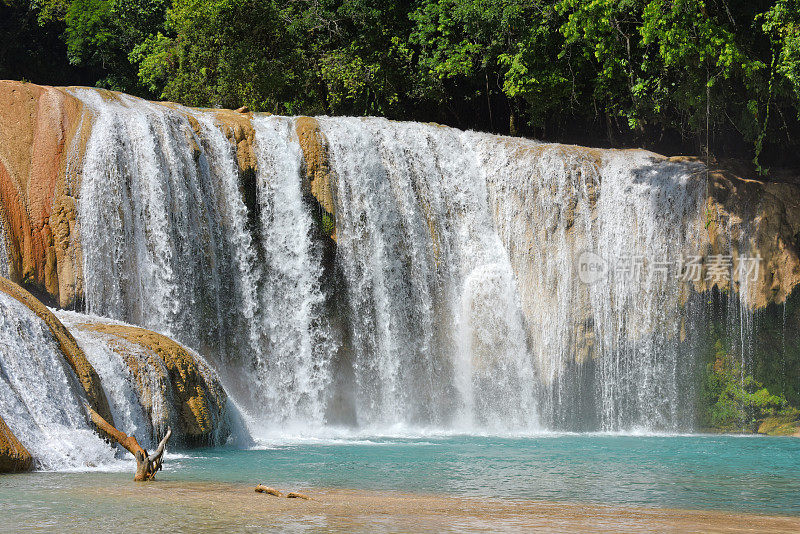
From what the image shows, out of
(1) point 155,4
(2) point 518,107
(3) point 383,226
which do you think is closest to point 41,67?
(1) point 155,4

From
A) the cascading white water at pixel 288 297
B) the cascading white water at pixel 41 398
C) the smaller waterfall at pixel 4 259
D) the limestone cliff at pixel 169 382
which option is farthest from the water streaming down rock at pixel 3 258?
the cascading white water at pixel 288 297

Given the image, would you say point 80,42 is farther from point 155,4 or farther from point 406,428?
point 406,428

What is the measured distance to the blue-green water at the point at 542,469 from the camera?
9820 millimetres

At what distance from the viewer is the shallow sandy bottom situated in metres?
Answer: 6.98

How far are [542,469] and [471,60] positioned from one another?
15614mm

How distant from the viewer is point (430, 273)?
63.7 feet

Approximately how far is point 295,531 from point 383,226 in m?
12.7

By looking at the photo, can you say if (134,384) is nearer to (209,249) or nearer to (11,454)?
(11,454)

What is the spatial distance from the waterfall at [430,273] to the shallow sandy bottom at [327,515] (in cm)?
864

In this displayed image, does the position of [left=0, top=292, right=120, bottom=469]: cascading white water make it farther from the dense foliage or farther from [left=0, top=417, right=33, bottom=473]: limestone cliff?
the dense foliage

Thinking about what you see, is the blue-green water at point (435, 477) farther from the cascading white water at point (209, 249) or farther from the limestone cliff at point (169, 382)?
the cascading white water at point (209, 249)

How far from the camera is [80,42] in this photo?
32094 millimetres

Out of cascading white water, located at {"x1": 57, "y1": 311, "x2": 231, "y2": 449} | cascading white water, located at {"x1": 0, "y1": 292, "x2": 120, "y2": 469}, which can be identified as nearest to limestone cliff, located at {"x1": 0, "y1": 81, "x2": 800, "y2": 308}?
cascading white water, located at {"x1": 57, "y1": 311, "x2": 231, "y2": 449}

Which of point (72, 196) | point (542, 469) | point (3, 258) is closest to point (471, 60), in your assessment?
point (72, 196)
